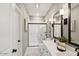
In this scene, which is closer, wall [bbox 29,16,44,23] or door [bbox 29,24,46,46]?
wall [bbox 29,16,44,23]

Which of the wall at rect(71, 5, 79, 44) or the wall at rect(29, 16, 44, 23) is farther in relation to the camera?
the wall at rect(29, 16, 44, 23)

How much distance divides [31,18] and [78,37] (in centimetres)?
301

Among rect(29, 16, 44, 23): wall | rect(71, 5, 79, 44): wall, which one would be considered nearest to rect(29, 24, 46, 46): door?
rect(29, 16, 44, 23): wall

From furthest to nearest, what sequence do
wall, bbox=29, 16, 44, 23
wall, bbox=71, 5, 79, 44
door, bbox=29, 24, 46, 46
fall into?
door, bbox=29, 24, 46, 46, wall, bbox=29, 16, 44, 23, wall, bbox=71, 5, 79, 44

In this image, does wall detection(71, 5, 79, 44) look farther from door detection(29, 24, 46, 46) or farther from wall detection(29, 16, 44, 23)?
door detection(29, 24, 46, 46)

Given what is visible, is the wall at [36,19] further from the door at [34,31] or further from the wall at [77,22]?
the wall at [77,22]

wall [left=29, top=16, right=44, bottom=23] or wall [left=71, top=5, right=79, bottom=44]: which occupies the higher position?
wall [left=29, top=16, right=44, bottom=23]

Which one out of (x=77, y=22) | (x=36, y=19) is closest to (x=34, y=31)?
(x=36, y=19)

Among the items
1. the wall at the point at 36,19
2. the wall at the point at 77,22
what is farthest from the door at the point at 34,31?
the wall at the point at 77,22

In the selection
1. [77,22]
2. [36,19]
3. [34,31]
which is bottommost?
[34,31]

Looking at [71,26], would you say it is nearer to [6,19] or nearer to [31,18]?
[6,19]

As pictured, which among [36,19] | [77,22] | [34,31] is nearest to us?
[77,22]

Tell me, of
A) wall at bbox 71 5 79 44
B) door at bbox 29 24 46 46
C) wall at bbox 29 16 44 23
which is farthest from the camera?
door at bbox 29 24 46 46

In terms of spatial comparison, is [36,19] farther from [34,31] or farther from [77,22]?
[77,22]
